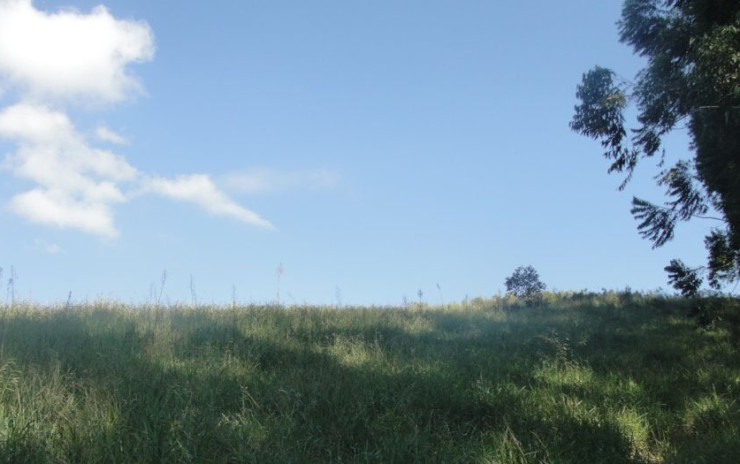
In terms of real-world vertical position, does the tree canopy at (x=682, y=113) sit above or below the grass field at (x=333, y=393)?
above

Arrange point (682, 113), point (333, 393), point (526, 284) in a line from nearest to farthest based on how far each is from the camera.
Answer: point (333, 393) < point (682, 113) < point (526, 284)

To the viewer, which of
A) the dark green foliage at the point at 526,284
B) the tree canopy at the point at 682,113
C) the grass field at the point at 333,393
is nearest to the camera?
the grass field at the point at 333,393

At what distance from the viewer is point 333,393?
4.83 metres

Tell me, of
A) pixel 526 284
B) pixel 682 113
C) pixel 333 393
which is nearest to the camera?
pixel 333 393

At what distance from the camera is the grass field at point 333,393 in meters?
3.80

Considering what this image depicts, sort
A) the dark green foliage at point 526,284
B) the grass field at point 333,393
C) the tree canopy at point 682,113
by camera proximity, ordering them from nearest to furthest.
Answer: the grass field at point 333,393 < the tree canopy at point 682,113 < the dark green foliage at point 526,284

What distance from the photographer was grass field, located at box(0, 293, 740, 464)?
12.5 ft

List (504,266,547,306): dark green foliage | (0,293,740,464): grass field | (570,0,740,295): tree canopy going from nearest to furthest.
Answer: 1. (0,293,740,464): grass field
2. (570,0,740,295): tree canopy
3. (504,266,547,306): dark green foliage

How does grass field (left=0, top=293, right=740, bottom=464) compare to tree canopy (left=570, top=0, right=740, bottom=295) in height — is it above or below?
below

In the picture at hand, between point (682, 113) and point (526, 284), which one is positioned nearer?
point (682, 113)

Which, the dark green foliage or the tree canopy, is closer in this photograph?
the tree canopy

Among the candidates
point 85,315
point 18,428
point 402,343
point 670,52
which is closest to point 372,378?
point 402,343

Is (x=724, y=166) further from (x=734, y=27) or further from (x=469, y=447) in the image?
(x=469, y=447)

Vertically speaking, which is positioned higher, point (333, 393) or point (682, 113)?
point (682, 113)
